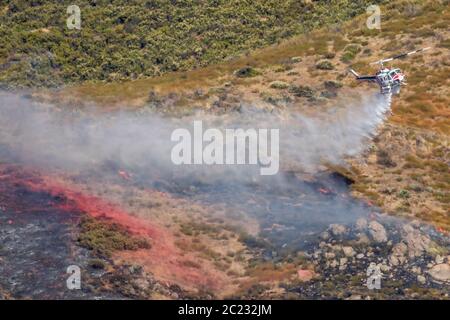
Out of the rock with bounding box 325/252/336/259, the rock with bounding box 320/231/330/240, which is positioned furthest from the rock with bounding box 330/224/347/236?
the rock with bounding box 325/252/336/259

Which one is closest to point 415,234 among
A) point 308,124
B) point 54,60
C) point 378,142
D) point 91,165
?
point 378,142

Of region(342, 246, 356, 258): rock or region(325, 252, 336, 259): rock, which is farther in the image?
region(342, 246, 356, 258): rock

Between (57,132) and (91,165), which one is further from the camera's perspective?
(57,132)

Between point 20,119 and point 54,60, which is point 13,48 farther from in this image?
point 20,119

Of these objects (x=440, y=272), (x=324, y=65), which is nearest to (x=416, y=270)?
(x=440, y=272)
